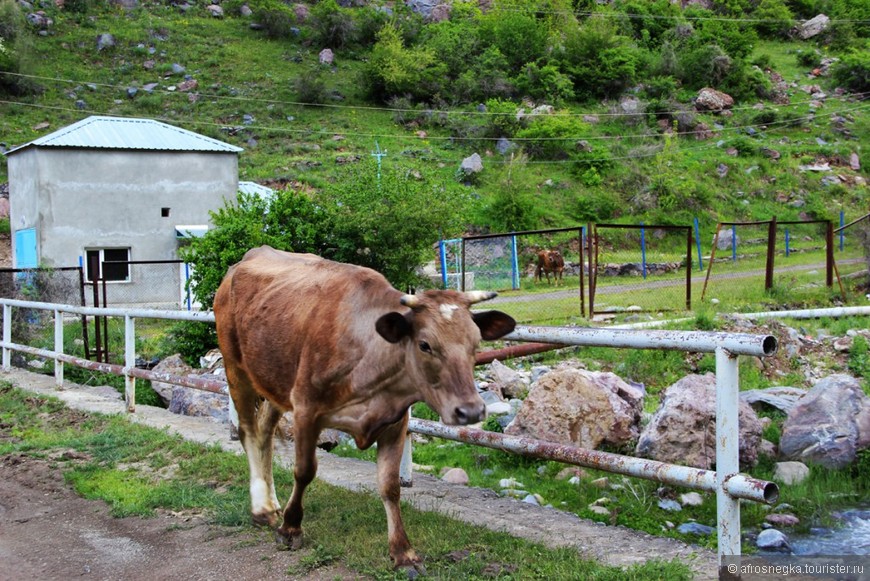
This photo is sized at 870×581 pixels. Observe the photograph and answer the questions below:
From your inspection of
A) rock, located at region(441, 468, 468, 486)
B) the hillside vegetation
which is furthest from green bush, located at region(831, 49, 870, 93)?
rock, located at region(441, 468, 468, 486)

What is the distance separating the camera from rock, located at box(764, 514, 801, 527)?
226 inches

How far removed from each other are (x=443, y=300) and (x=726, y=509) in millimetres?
1746

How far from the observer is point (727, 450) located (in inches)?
159

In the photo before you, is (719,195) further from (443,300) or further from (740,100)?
(443,300)

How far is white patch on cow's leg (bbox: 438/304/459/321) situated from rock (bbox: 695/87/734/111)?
56237mm

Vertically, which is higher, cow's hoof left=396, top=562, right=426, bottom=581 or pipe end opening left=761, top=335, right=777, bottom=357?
pipe end opening left=761, top=335, right=777, bottom=357

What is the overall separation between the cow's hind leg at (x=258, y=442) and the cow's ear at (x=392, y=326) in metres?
1.92

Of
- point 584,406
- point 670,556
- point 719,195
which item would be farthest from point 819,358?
point 719,195

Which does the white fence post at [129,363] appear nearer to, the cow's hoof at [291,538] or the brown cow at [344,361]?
the brown cow at [344,361]

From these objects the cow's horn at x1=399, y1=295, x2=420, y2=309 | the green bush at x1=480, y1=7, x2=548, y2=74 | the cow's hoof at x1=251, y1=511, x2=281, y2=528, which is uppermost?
the green bush at x1=480, y1=7, x2=548, y2=74

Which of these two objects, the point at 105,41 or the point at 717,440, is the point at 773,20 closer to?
the point at 105,41

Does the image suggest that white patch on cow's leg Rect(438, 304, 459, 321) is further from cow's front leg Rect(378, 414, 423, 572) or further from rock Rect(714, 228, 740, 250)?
rock Rect(714, 228, 740, 250)

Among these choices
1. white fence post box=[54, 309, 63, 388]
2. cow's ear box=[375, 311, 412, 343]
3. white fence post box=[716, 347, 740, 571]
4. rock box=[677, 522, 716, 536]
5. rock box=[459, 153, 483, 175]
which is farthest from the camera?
rock box=[459, 153, 483, 175]

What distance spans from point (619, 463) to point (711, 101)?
185 feet
